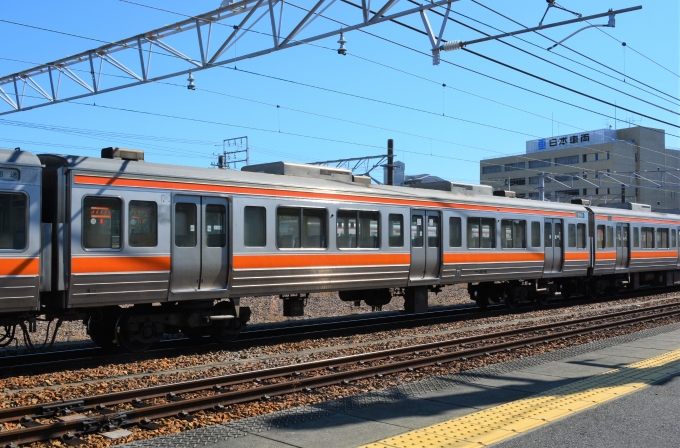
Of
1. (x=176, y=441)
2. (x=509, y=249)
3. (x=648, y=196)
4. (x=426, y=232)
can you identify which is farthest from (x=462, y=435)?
(x=648, y=196)

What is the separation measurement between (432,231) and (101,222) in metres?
8.39

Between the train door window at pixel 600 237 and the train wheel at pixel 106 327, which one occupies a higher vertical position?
the train door window at pixel 600 237

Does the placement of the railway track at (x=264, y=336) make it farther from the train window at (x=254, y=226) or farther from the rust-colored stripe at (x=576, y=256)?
the train window at (x=254, y=226)

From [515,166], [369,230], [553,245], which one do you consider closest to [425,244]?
[369,230]

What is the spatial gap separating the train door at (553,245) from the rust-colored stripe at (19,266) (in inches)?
579

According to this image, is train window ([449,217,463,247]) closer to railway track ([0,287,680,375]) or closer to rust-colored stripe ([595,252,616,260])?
railway track ([0,287,680,375])

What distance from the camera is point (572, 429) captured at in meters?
6.39

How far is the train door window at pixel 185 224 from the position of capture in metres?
11.3

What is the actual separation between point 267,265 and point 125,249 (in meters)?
2.88

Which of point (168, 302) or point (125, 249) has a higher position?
point (125, 249)

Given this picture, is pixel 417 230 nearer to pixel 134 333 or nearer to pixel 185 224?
pixel 185 224

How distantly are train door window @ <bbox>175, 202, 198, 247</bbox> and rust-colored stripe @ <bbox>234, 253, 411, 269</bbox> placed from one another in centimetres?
94

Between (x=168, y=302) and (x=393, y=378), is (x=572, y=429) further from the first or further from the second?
(x=168, y=302)

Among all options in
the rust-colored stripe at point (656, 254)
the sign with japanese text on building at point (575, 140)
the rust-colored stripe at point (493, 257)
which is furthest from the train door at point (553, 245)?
the sign with japanese text on building at point (575, 140)
